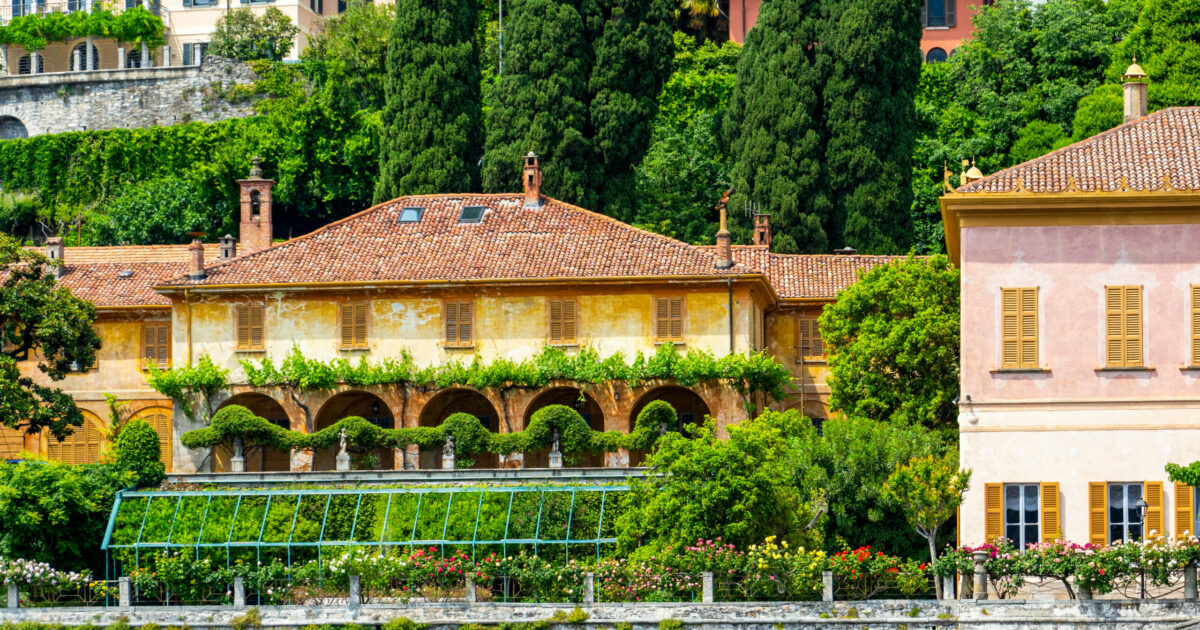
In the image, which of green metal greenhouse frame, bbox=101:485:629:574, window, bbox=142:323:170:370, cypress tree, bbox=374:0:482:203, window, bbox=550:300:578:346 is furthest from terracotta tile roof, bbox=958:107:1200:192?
cypress tree, bbox=374:0:482:203

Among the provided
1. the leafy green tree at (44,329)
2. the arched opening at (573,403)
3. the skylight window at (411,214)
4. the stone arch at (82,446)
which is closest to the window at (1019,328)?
the arched opening at (573,403)

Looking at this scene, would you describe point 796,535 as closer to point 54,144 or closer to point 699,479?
point 699,479

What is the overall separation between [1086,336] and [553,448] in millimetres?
12823

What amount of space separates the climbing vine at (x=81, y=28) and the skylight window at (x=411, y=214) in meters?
35.3

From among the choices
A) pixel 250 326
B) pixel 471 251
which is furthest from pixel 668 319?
pixel 250 326

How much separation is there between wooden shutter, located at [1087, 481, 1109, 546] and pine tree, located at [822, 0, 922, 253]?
2202 centimetres

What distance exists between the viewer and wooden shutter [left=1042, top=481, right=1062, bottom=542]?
3516cm

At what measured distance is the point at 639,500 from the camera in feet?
124

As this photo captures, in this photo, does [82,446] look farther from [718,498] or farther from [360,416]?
[718,498]

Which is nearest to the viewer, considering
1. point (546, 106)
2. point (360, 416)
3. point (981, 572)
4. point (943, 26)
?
point (981, 572)

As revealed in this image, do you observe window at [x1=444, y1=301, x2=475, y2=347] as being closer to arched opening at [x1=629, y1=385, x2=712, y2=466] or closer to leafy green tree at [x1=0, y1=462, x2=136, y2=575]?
arched opening at [x1=629, y1=385, x2=712, y2=466]

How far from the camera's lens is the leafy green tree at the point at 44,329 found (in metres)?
44.2

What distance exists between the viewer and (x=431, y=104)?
195ft

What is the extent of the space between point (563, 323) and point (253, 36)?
36796 millimetres
